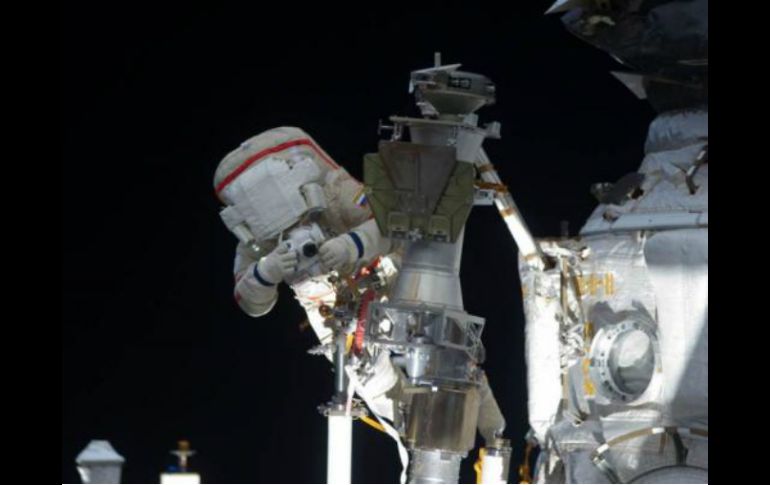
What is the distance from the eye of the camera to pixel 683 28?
23.1 ft

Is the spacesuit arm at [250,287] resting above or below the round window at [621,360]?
above

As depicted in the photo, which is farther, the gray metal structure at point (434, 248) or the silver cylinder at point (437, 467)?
the silver cylinder at point (437, 467)

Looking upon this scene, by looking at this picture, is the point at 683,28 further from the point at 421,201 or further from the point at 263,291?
the point at 263,291

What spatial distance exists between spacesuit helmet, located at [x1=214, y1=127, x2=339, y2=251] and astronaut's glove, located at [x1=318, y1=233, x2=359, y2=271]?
0.23 metres

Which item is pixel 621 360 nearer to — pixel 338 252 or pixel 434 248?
pixel 434 248

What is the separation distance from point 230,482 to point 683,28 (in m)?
4.38

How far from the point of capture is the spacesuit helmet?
8.10m

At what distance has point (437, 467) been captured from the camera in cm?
784

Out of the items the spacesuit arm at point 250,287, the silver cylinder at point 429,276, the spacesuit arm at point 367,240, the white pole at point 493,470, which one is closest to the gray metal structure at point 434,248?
the silver cylinder at point 429,276

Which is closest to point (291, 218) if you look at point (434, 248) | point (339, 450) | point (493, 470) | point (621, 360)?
point (434, 248)

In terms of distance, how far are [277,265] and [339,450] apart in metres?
0.91

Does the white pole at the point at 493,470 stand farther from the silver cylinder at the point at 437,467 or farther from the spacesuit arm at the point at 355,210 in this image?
the spacesuit arm at the point at 355,210

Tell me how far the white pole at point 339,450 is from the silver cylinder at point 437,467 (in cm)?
36

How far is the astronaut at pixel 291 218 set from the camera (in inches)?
316
